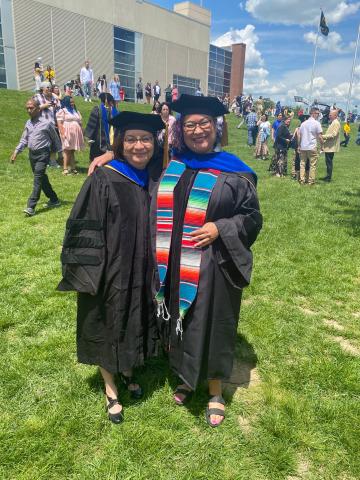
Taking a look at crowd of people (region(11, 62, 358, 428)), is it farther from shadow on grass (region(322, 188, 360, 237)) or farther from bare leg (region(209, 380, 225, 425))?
shadow on grass (region(322, 188, 360, 237))

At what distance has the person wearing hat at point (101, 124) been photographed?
7.11 metres

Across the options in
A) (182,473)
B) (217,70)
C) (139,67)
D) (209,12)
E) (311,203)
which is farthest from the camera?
(217,70)

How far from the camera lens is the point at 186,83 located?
145 ft

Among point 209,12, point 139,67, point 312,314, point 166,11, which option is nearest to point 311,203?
point 312,314

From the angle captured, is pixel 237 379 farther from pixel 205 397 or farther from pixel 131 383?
pixel 131 383

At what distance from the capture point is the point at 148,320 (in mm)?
2682

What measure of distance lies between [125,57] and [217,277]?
1543 inches

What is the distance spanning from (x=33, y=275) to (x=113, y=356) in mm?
2696

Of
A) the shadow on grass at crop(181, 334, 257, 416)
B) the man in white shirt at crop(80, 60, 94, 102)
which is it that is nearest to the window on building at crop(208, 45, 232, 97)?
the man in white shirt at crop(80, 60, 94, 102)

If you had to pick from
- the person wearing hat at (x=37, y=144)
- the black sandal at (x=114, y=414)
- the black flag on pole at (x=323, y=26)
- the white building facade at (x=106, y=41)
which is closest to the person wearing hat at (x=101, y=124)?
the person wearing hat at (x=37, y=144)

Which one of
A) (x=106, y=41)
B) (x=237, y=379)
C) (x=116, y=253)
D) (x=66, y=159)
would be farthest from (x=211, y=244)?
(x=106, y=41)

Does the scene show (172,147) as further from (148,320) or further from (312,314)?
(312,314)

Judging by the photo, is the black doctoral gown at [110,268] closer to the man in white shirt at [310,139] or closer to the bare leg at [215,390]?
the bare leg at [215,390]

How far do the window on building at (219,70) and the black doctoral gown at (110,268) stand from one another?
51943 mm
